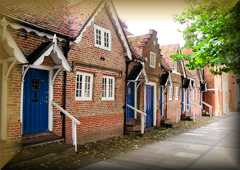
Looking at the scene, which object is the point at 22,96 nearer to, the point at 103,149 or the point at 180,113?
the point at 103,149

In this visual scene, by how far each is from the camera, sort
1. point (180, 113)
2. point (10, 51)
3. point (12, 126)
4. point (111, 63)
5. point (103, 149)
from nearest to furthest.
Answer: point (10, 51)
point (12, 126)
point (103, 149)
point (111, 63)
point (180, 113)

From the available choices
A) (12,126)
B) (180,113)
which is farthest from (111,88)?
(180,113)

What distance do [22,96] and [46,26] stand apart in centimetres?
240

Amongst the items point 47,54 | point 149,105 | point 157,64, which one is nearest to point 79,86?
point 47,54

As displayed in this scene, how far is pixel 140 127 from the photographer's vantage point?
14.1m

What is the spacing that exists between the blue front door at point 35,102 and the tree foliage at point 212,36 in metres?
4.81

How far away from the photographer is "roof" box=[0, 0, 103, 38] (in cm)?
802

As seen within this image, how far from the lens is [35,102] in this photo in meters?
A: 8.62

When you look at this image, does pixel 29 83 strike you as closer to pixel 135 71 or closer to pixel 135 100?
pixel 135 71

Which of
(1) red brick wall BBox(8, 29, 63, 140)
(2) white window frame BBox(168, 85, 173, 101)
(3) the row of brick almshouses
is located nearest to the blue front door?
(3) the row of brick almshouses

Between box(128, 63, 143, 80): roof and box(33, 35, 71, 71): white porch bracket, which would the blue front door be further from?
box(128, 63, 143, 80): roof

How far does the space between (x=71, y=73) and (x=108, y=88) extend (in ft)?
8.67

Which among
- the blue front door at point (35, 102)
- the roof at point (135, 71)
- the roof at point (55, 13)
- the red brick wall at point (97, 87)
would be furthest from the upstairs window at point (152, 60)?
the blue front door at point (35, 102)

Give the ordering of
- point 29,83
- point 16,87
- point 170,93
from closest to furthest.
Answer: point 16,87 → point 29,83 → point 170,93
